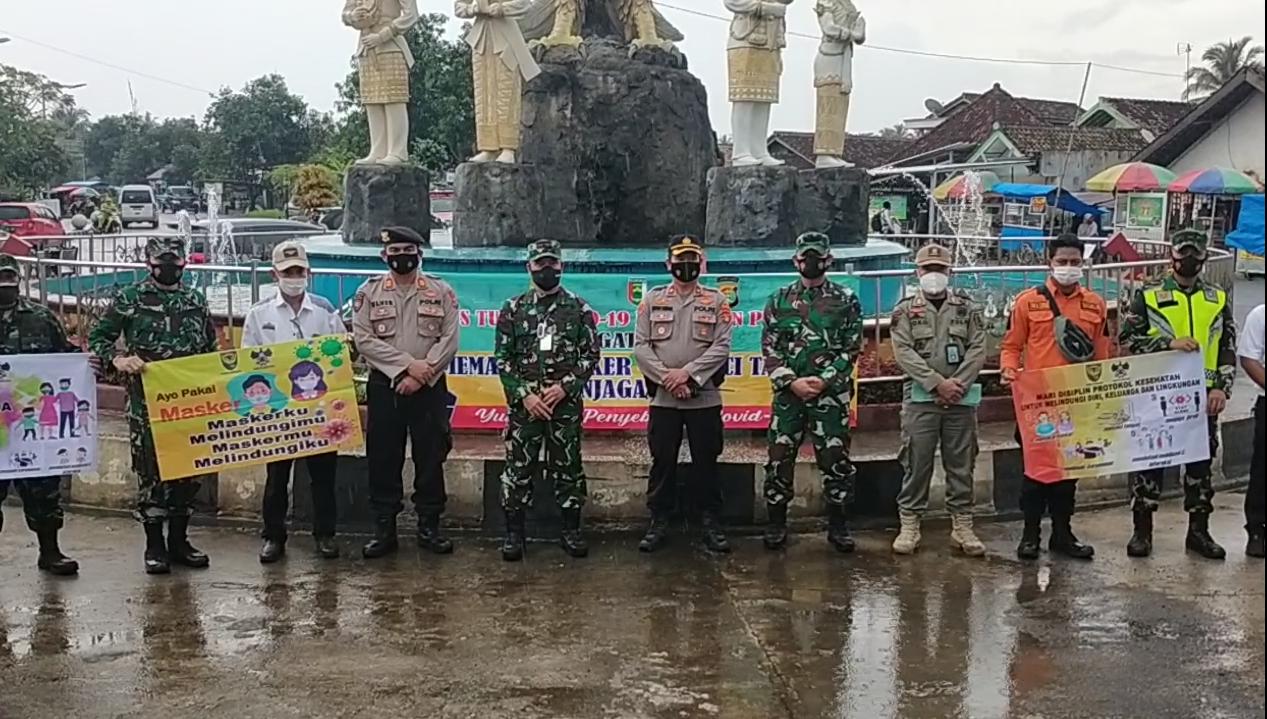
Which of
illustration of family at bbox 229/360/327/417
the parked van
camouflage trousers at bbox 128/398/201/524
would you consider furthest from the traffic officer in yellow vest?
the parked van

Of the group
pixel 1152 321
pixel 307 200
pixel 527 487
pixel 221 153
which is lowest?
pixel 527 487

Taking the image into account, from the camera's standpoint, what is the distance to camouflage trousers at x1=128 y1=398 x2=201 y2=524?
6.34 metres

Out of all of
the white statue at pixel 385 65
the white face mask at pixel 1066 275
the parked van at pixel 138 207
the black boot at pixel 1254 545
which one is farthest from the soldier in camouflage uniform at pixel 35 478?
the parked van at pixel 138 207

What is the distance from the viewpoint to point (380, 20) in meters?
12.6

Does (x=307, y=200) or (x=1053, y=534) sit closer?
(x=1053, y=534)

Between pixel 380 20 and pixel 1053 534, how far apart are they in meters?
8.71

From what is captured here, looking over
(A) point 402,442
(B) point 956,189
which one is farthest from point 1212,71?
(A) point 402,442

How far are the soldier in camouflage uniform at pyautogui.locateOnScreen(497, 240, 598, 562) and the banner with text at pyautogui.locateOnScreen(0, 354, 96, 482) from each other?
209 centimetres

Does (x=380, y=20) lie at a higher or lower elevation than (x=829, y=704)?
higher

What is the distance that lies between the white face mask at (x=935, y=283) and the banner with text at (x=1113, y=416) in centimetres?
60

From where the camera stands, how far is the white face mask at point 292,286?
Answer: 21.4 feet

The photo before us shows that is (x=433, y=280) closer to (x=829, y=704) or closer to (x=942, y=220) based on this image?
(x=829, y=704)

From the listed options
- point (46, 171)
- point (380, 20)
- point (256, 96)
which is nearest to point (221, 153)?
point (256, 96)

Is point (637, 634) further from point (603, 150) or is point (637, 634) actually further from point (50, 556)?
point (603, 150)
